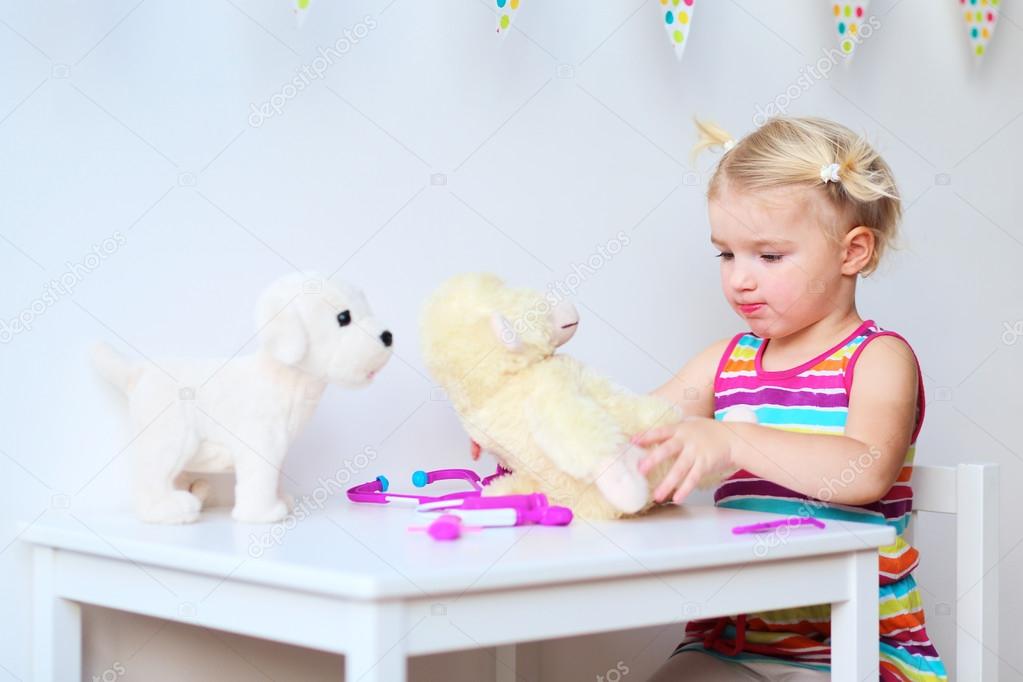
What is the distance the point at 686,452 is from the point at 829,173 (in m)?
0.41

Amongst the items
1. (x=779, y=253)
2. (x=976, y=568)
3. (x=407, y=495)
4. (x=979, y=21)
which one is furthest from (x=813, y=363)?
(x=979, y=21)

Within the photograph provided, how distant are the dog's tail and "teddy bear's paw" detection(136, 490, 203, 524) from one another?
0.12 meters

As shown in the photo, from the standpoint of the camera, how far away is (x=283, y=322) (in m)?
0.88

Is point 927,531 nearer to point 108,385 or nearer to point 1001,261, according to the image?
point 1001,261

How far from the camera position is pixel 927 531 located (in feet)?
5.61

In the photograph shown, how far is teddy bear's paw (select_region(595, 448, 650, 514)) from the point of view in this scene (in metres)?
0.88

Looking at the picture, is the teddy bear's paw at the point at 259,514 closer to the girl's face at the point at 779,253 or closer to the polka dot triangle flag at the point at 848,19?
the girl's face at the point at 779,253

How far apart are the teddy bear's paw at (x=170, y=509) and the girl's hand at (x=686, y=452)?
1.25 ft

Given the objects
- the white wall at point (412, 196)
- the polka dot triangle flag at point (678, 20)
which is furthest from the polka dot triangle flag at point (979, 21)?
the polka dot triangle flag at point (678, 20)

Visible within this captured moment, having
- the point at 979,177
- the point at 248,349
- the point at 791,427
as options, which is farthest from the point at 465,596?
the point at 979,177

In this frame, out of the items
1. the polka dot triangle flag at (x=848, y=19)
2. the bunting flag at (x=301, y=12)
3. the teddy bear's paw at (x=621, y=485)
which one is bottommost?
the teddy bear's paw at (x=621, y=485)

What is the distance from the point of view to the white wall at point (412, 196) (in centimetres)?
100

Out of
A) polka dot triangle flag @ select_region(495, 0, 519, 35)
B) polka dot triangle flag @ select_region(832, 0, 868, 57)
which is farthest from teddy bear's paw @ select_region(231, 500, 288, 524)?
polka dot triangle flag @ select_region(832, 0, 868, 57)

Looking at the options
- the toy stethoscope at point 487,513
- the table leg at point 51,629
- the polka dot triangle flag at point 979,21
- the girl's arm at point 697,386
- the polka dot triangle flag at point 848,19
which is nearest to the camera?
the toy stethoscope at point 487,513
